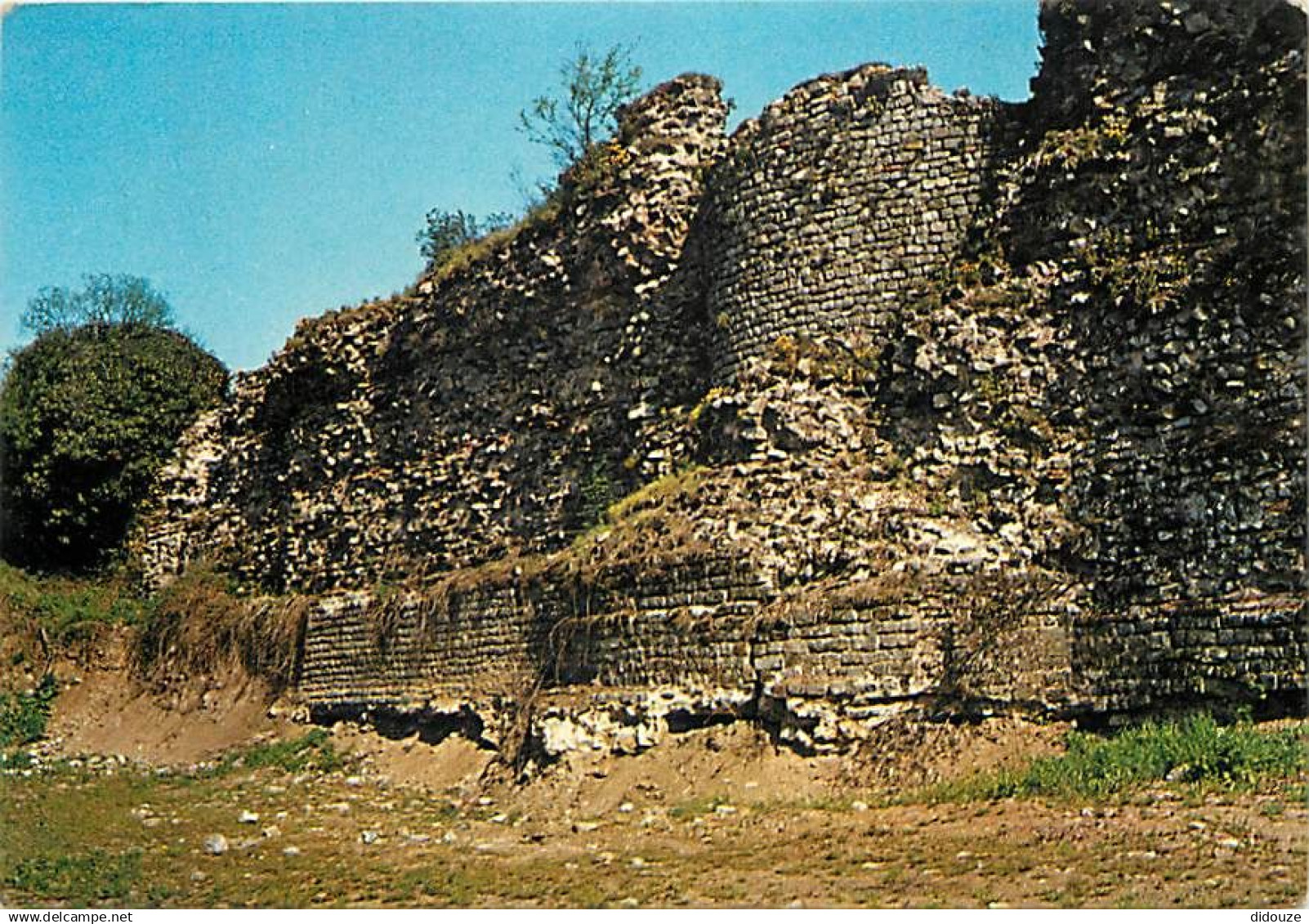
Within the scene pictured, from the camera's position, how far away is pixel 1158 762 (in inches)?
496

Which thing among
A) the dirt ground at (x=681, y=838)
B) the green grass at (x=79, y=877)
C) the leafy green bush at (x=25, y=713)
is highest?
the leafy green bush at (x=25, y=713)

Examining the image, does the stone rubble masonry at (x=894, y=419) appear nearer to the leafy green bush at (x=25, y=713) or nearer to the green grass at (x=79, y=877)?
the green grass at (x=79, y=877)

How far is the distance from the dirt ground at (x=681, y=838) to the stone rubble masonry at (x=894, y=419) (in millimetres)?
563

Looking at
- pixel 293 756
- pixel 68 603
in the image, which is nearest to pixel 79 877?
pixel 293 756

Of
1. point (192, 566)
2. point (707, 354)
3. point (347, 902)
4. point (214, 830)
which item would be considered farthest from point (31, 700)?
point (347, 902)

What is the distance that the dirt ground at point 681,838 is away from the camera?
1039 centimetres

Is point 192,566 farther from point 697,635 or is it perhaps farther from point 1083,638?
point 1083,638

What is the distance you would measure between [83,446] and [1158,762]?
20.7 meters

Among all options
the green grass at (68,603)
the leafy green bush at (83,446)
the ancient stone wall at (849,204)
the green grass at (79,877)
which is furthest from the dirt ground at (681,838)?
the leafy green bush at (83,446)

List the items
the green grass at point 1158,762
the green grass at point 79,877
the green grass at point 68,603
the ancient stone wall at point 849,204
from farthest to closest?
the green grass at point 68,603 < the ancient stone wall at point 849,204 < the green grass at point 1158,762 < the green grass at point 79,877

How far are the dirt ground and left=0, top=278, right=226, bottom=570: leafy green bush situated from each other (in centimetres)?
977

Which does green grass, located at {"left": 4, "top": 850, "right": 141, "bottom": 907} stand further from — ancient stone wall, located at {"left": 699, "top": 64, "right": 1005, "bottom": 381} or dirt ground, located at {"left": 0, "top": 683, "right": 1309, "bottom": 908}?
ancient stone wall, located at {"left": 699, "top": 64, "right": 1005, "bottom": 381}

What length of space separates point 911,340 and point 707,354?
346 centimetres

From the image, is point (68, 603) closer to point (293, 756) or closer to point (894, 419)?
point (293, 756)
